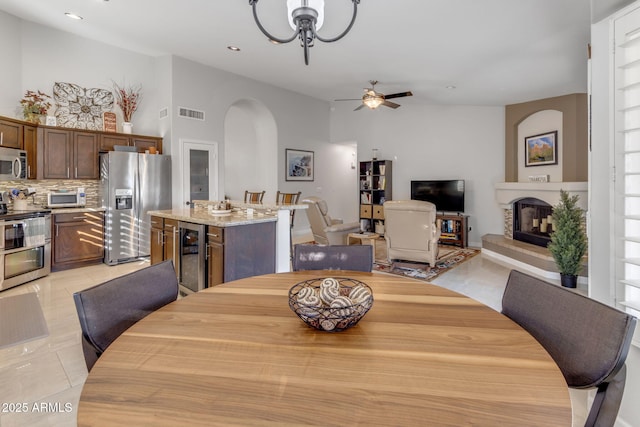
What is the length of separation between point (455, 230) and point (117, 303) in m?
6.73

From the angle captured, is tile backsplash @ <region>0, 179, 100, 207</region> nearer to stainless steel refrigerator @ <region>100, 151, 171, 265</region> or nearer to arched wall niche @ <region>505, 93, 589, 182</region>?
stainless steel refrigerator @ <region>100, 151, 171, 265</region>

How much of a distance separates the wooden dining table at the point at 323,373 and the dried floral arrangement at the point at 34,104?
506 cm

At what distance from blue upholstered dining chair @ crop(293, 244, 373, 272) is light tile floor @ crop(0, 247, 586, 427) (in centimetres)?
137

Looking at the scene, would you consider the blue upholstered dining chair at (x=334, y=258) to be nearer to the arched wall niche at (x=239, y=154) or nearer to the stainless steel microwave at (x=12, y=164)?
the stainless steel microwave at (x=12, y=164)

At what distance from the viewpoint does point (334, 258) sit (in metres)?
1.86

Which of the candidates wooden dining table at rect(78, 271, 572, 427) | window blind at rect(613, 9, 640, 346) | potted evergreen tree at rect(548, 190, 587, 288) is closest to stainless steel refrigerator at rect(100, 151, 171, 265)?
wooden dining table at rect(78, 271, 572, 427)

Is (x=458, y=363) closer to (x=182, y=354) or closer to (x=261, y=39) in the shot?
(x=182, y=354)

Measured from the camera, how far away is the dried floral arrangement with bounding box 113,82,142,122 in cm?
553

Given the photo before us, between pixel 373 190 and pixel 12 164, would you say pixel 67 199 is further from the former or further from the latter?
pixel 373 190

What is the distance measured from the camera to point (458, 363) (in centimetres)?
83

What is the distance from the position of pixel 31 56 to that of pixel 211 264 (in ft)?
14.3

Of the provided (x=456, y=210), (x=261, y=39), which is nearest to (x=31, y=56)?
(x=261, y=39)

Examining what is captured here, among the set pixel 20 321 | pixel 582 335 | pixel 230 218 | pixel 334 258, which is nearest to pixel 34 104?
pixel 230 218

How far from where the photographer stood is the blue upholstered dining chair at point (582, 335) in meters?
0.81
